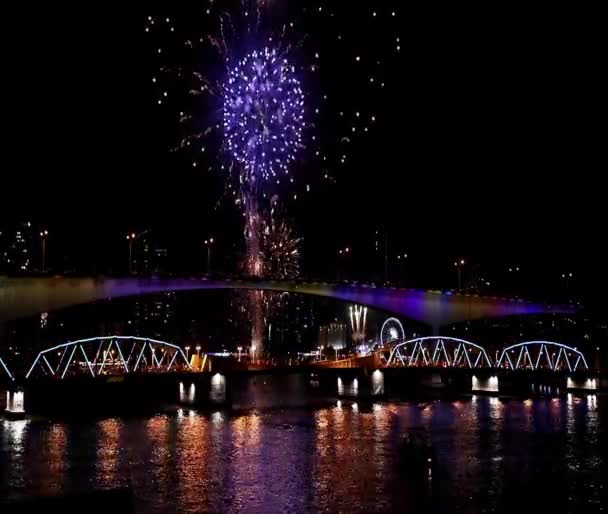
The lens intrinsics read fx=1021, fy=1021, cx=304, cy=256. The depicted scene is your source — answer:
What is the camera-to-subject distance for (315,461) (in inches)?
2280

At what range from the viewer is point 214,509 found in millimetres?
44844

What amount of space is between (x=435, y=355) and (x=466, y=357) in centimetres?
336

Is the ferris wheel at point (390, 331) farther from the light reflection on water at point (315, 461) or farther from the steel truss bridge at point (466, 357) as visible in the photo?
the light reflection on water at point (315, 461)

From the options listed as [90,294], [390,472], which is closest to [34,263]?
[90,294]

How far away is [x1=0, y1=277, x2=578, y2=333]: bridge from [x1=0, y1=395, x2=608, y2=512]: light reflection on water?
437 inches

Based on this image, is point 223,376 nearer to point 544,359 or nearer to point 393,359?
point 393,359

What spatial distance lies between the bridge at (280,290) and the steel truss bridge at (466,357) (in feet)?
10.6

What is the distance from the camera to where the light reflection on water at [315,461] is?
4738 centimetres

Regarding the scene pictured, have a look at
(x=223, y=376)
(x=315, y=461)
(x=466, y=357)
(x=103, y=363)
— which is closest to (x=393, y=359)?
(x=466, y=357)

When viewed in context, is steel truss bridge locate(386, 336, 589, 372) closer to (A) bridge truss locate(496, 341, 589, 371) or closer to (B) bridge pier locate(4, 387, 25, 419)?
(A) bridge truss locate(496, 341, 589, 371)

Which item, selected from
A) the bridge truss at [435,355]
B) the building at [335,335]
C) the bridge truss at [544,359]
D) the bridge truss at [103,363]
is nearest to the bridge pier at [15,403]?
the bridge truss at [103,363]

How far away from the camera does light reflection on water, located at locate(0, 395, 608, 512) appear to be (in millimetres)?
47375

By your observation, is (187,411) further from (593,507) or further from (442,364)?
(593,507)

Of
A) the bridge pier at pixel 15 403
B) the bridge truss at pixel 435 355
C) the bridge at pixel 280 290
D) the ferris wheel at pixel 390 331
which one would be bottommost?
the bridge pier at pixel 15 403
